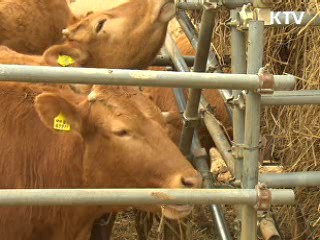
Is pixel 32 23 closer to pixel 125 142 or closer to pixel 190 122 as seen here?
pixel 190 122

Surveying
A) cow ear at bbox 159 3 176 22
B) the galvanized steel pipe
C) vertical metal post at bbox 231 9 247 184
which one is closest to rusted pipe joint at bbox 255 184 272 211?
vertical metal post at bbox 231 9 247 184

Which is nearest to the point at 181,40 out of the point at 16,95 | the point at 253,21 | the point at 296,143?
the point at 296,143

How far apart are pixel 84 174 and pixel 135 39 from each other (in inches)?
49.0

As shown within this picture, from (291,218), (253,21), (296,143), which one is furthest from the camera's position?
(291,218)

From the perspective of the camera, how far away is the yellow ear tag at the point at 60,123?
3.23m

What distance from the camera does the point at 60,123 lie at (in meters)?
3.25

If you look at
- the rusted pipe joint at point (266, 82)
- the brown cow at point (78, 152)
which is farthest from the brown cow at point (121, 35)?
the rusted pipe joint at point (266, 82)

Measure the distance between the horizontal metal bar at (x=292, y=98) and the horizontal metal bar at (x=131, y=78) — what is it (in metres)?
0.27

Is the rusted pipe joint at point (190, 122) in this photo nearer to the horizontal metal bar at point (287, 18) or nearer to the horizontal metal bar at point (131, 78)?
the horizontal metal bar at point (287, 18)

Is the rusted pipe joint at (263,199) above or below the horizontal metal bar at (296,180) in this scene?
below

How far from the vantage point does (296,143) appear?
169 inches

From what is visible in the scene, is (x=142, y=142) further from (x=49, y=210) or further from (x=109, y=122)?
(x=49, y=210)

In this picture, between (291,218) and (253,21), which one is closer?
(253,21)

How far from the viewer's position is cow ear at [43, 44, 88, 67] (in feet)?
12.9
